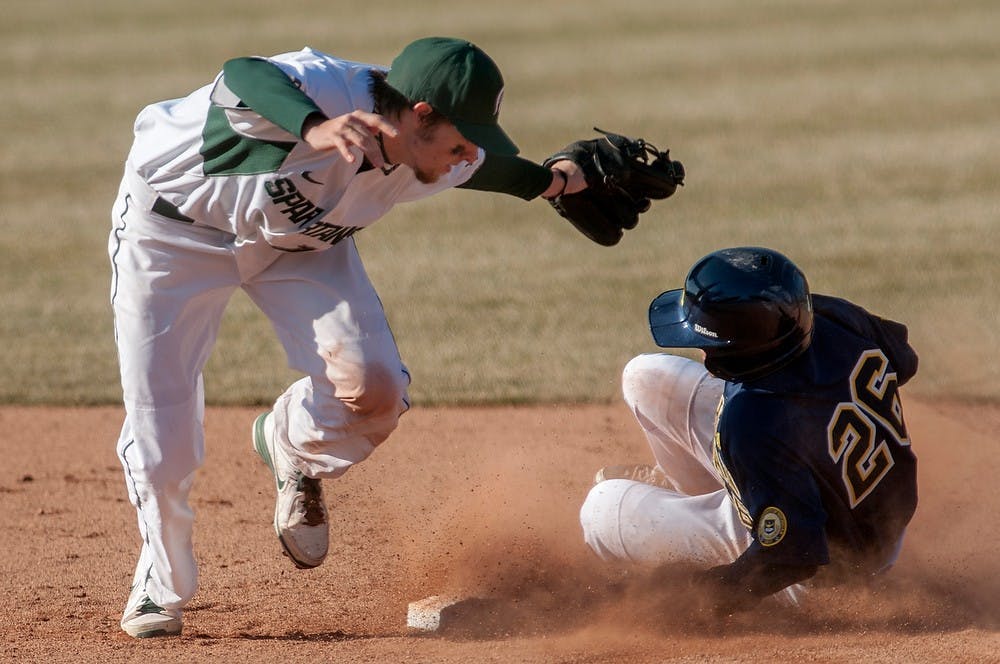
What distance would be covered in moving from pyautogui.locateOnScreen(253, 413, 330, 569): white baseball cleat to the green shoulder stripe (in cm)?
113

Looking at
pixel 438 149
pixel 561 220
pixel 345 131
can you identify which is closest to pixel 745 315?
pixel 438 149

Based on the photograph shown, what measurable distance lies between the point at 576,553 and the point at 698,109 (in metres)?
9.35

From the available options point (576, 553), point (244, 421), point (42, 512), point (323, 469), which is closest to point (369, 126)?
point (323, 469)

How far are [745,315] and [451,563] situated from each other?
1684mm

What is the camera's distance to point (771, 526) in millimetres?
3561

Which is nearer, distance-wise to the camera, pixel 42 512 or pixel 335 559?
pixel 335 559

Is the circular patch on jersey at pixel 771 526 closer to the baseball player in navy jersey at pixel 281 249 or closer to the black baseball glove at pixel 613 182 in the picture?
the baseball player in navy jersey at pixel 281 249

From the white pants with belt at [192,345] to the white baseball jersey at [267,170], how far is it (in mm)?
119

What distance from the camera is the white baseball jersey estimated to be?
381 centimetres

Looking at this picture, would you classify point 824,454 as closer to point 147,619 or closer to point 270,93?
point 270,93

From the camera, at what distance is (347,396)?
423 cm

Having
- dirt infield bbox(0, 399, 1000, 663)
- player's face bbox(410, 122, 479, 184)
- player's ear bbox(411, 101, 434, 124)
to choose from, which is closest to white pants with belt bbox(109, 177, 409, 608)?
dirt infield bbox(0, 399, 1000, 663)

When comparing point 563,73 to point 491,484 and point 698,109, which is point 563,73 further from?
point 491,484

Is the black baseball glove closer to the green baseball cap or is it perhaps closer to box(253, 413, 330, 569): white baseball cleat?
the green baseball cap
